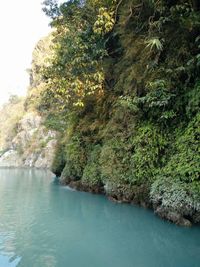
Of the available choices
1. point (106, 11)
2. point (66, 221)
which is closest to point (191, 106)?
point (66, 221)

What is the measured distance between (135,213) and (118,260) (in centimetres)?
428

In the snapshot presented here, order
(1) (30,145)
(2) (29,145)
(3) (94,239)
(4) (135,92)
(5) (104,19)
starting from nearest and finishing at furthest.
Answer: (3) (94,239) → (4) (135,92) → (5) (104,19) → (1) (30,145) → (2) (29,145)

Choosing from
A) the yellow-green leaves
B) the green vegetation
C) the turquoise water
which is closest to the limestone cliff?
the green vegetation

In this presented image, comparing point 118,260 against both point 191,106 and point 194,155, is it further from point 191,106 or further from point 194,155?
point 191,106

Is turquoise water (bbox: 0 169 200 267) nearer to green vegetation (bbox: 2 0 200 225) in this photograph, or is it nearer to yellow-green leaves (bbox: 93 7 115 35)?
green vegetation (bbox: 2 0 200 225)

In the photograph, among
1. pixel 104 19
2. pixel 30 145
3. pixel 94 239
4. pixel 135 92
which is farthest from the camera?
pixel 30 145

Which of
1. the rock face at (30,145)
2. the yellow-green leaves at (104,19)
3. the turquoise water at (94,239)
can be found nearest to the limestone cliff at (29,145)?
the rock face at (30,145)

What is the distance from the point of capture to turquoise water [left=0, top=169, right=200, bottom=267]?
232 inches

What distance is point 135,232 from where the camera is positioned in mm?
8000

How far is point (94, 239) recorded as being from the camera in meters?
7.34

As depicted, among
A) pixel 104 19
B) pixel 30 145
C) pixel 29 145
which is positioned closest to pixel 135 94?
pixel 104 19

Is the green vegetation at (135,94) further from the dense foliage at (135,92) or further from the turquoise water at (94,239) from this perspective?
the turquoise water at (94,239)

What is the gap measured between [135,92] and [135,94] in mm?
72

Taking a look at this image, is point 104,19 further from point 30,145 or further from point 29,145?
point 29,145
